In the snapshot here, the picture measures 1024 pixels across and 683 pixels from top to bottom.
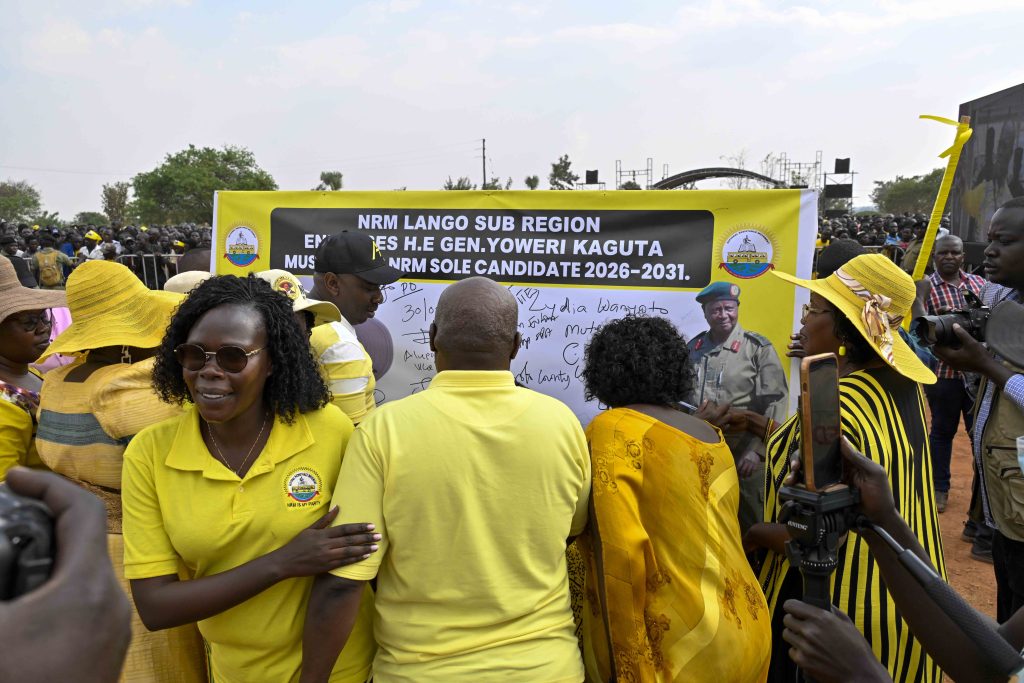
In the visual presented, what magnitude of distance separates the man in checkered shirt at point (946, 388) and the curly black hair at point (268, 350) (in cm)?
476

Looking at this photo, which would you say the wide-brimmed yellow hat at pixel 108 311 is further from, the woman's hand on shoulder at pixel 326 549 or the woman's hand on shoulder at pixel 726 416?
the woman's hand on shoulder at pixel 726 416

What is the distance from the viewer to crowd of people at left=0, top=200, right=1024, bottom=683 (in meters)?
1.71

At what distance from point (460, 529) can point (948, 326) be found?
86.0 inches

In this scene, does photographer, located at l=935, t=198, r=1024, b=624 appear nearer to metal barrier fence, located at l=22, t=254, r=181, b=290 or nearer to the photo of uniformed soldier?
the photo of uniformed soldier

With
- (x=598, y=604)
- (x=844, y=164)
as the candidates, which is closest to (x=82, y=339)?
(x=598, y=604)

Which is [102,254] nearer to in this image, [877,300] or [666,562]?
[666,562]

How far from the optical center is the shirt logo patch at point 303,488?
1.81 meters

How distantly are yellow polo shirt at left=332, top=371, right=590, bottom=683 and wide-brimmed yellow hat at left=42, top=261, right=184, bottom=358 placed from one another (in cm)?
105

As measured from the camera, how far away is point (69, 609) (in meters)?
0.69

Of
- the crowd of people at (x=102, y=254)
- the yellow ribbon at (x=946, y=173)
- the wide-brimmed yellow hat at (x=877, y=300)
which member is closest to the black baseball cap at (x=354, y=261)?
the wide-brimmed yellow hat at (x=877, y=300)

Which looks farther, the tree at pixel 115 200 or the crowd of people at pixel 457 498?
the tree at pixel 115 200

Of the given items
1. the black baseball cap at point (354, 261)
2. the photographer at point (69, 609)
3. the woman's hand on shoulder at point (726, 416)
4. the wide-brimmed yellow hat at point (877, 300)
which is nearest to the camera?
the photographer at point (69, 609)

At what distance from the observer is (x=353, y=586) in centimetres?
171
